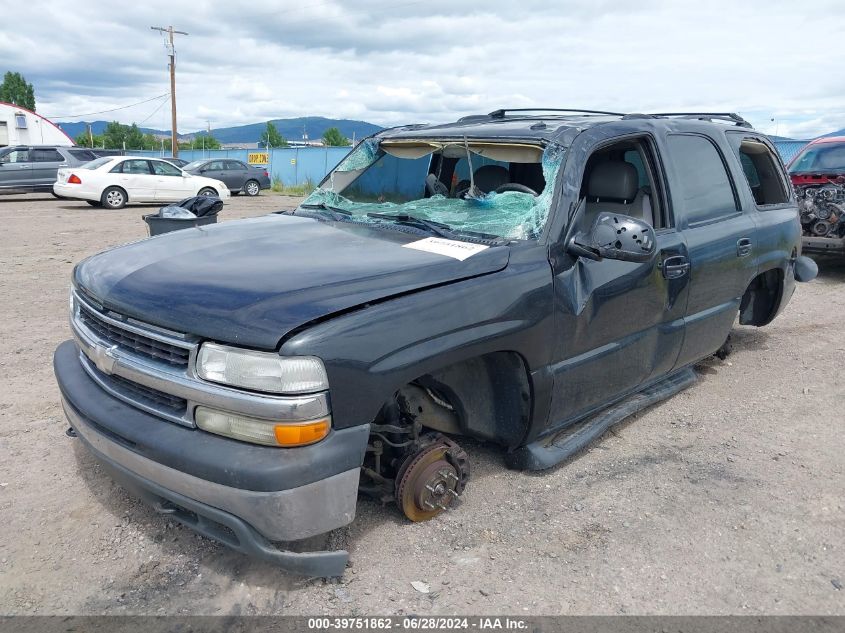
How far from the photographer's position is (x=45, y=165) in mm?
18922

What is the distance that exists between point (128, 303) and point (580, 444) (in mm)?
2242

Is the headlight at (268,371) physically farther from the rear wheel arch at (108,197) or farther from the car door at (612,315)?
the rear wheel arch at (108,197)

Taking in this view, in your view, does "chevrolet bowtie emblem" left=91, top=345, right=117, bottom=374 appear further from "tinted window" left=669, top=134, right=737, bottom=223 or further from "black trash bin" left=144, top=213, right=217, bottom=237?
"tinted window" left=669, top=134, right=737, bottom=223

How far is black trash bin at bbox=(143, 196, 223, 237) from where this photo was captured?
528cm

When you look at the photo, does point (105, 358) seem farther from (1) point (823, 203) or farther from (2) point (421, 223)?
(1) point (823, 203)

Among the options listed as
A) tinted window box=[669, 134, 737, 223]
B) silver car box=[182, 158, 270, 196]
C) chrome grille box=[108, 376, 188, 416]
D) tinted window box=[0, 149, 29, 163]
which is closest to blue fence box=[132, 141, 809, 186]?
silver car box=[182, 158, 270, 196]

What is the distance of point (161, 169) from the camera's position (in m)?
18.1

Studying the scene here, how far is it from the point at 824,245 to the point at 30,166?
62.0ft

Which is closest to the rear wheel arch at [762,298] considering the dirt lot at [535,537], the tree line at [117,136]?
the dirt lot at [535,537]

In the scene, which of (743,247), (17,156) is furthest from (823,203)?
(17,156)

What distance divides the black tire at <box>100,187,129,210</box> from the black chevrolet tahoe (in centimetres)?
1473

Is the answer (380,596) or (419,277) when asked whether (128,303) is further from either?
(380,596)

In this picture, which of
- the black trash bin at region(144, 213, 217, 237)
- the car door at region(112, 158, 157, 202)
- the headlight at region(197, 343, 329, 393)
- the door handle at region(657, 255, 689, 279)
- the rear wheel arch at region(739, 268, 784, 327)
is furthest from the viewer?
the car door at region(112, 158, 157, 202)

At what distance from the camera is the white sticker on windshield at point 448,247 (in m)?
2.85
